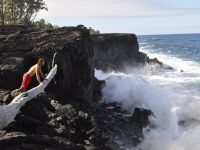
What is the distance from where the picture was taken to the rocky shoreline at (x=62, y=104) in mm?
12891

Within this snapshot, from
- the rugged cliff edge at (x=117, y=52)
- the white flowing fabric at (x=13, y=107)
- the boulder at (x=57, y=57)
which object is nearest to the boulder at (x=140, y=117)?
the boulder at (x=57, y=57)

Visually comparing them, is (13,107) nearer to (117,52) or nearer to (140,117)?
(140,117)

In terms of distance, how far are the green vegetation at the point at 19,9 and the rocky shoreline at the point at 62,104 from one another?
26.2 m

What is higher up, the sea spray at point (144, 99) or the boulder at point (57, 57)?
the boulder at point (57, 57)

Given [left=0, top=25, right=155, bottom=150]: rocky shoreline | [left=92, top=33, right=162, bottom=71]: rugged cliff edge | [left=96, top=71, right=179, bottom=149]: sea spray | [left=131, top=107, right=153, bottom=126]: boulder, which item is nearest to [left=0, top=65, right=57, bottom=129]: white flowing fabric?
[left=0, top=25, right=155, bottom=150]: rocky shoreline

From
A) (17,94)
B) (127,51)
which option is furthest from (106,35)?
(17,94)

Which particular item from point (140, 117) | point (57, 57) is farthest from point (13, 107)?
point (140, 117)

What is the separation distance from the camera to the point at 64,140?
493 inches

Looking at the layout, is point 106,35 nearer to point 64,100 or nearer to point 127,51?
point 127,51

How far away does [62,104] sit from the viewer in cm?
1722

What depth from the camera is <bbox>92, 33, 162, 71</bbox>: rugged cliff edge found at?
43.8m

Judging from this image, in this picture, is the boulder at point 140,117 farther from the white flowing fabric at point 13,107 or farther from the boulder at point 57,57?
the white flowing fabric at point 13,107

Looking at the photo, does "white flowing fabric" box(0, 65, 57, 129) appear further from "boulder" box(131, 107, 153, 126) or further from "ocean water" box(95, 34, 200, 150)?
"boulder" box(131, 107, 153, 126)

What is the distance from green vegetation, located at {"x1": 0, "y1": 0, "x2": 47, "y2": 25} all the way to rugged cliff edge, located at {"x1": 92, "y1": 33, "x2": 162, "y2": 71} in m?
9.66
